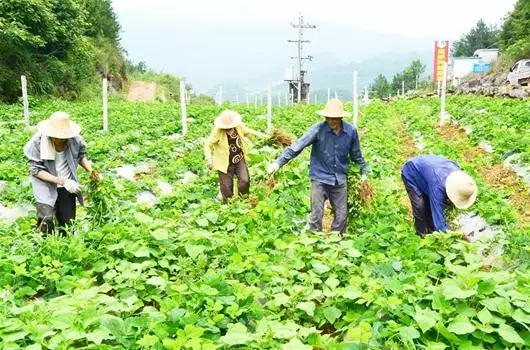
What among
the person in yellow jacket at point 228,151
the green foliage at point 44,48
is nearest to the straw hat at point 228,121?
the person in yellow jacket at point 228,151

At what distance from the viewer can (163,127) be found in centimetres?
1462

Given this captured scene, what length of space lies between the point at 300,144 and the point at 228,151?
169 centimetres

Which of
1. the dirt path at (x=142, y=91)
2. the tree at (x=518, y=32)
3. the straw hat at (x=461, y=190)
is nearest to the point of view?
the straw hat at (x=461, y=190)

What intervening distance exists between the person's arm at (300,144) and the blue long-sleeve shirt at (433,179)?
3.42ft

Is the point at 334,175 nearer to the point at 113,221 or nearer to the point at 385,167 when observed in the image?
the point at 113,221

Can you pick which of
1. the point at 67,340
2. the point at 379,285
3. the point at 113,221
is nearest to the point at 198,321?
the point at 67,340

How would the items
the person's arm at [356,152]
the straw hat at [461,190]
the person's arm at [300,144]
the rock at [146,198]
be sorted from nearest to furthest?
the straw hat at [461,190]
the person's arm at [300,144]
the person's arm at [356,152]
the rock at [146,198]

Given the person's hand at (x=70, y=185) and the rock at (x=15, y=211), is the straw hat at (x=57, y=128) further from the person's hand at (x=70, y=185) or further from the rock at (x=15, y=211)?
the rock at (x=15, y=211)

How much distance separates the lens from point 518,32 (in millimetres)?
44250

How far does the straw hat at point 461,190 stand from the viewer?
181 inches

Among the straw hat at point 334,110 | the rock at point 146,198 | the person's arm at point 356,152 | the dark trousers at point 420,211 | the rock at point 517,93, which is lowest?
the rock at point 146,198

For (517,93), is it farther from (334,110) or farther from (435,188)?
(435,188)

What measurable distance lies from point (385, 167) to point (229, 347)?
6734mm

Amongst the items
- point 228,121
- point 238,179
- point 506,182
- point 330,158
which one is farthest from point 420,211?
point 506,182
